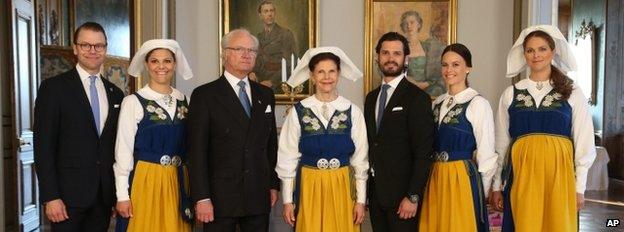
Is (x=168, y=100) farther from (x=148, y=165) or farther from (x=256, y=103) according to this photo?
(x=256, y=103)

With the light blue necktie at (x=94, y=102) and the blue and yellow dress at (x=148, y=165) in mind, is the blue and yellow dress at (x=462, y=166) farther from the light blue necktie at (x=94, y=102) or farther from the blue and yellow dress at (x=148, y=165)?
the light blue necktie at (x=94, y=102)

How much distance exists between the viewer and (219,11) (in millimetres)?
6199

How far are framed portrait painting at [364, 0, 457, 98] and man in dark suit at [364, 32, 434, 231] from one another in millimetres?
3361

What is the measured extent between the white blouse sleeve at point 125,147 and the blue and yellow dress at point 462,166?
152 centimetres

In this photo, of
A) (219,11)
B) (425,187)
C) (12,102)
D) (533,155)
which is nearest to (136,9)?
(219,11)

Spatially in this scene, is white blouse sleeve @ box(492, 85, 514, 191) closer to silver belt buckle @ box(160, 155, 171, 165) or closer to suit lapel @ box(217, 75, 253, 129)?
suit lapel @ box(217, 75, 253, 129)

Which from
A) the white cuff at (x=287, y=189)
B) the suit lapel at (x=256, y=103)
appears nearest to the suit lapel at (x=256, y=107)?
the suit lapel at (x=256, y=103)

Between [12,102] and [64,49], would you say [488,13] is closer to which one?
[12,102]

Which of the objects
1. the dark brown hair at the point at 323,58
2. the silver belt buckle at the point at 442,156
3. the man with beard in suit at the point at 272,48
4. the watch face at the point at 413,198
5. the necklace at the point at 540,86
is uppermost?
the man with beard in suit at the point at 272,48

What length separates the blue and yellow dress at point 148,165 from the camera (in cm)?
265

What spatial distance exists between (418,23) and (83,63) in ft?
13.7

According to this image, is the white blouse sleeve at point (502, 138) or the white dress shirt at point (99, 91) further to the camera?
the white blouse sleeve at point (502, 138)

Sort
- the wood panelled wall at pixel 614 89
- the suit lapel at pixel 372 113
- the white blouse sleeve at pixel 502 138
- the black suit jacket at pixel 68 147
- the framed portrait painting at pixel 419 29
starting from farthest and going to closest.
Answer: the wood panelled wall at pixel 614 89 < the framed portrait painting at pixel 419 29 < the white blouse sleeve at pixel 502 138 < the suit lapel at pixel 372 113 < the black suit jacket at pixel 68 147

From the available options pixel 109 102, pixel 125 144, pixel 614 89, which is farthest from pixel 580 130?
pixel 614 89
